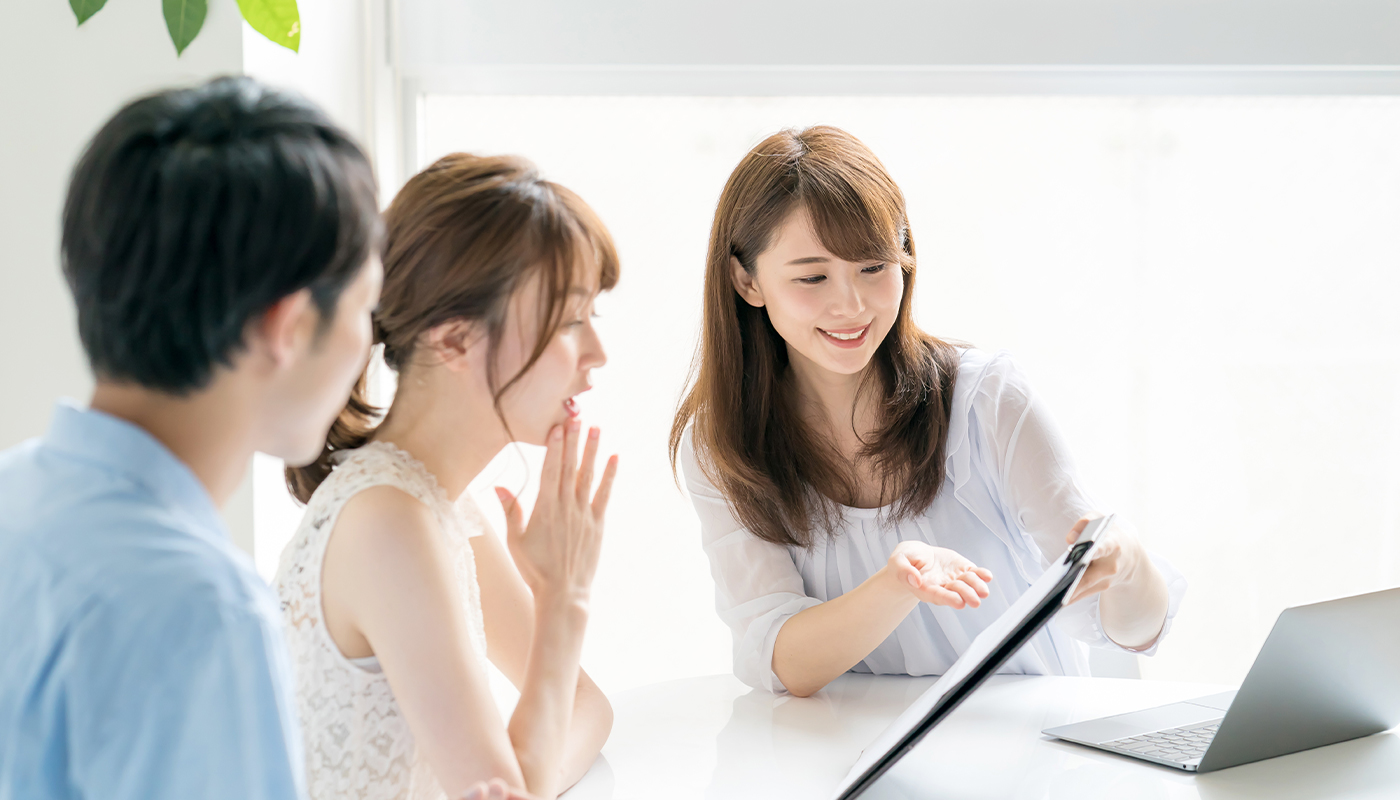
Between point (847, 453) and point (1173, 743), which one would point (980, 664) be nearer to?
point (1173, 743)

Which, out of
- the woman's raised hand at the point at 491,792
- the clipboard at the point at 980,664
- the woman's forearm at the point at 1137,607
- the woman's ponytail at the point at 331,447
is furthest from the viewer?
the woman's forearm at the point at 1137,607

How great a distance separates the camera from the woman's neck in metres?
0.95

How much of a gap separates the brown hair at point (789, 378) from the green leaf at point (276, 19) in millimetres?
703

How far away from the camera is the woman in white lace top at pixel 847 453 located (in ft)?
4.60

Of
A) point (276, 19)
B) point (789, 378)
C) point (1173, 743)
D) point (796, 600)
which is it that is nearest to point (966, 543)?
point (796, 600)

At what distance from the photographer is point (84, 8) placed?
1461mm

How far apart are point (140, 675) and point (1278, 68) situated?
2282 millimetres

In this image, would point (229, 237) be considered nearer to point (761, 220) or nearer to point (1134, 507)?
point (761, 220)

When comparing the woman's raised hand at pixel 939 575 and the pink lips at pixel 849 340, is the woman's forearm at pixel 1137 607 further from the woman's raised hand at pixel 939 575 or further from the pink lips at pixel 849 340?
the pink lips at pixel 849 340

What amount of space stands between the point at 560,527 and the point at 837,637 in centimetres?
52

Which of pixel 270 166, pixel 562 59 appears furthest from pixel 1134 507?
pixel 270 166

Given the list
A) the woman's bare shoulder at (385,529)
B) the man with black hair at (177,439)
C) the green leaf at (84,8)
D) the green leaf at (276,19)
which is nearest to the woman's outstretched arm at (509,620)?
the woman's bare shoulder at (385,529)

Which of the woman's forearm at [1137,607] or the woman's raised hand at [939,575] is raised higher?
the woman's raised hand at [939,575]

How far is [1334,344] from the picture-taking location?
216cm
